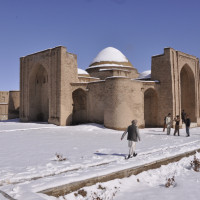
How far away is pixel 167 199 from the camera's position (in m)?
4.89

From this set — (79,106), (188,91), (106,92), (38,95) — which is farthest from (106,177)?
(188,91)

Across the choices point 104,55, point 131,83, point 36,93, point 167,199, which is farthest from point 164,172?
point 104,55

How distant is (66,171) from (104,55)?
2181cm

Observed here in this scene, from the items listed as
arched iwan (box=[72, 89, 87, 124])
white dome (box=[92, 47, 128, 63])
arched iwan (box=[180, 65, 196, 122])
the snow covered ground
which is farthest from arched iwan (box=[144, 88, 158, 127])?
the snow covered ground

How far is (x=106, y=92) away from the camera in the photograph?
53.1 ft

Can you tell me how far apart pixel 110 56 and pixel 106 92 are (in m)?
10.6

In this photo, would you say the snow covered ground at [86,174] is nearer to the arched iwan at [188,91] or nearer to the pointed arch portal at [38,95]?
the pointed arch portal at [38,95]

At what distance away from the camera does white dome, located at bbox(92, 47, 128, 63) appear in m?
25.4

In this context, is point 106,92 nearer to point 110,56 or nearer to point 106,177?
point 110,56

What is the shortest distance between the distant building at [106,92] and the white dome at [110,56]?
8.10 ft

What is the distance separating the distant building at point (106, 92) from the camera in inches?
627

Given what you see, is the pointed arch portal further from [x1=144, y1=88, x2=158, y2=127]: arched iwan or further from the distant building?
[x1=144, y1=88, x2=158, y2=127]: arched iwan

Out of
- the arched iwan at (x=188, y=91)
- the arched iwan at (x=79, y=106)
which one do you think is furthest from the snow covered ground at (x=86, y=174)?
the arched iwan at (x=188, y=91)

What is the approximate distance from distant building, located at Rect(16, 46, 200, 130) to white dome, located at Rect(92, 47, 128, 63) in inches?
97.2
